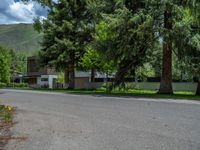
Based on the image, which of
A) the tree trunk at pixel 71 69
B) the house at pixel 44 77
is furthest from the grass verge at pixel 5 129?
the house at pixel 44 77

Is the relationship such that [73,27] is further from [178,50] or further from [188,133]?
[188,133]

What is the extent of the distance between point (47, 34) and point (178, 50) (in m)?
27.4

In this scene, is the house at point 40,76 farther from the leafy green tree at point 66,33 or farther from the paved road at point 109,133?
the paved road at point 109,133

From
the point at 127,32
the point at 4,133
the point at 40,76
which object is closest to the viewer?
the point at 4,133

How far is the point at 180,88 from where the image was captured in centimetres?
5197

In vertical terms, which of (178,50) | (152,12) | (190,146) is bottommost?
(190,146)

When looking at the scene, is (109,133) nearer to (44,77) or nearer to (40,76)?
(44,77)

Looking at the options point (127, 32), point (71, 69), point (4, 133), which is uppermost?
point (127, 32)

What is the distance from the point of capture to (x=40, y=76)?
95625 mm

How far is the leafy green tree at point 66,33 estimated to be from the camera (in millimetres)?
55906

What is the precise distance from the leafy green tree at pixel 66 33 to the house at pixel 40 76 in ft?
86.1

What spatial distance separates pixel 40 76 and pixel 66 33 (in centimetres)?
3983

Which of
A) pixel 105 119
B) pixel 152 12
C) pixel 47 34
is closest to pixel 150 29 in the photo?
pixel 152 12

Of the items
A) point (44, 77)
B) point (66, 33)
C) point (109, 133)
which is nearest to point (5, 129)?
point (109, 133)
